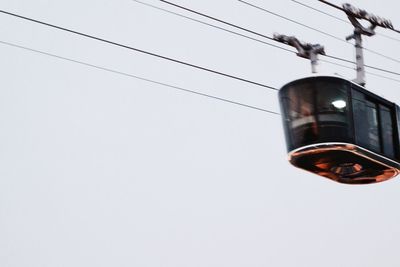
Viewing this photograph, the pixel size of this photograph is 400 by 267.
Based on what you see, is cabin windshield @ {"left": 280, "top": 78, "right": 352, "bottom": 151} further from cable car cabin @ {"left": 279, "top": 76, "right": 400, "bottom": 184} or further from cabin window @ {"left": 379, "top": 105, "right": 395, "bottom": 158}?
cabin window @ {"left": 379, "top": 105, "right": 395, "bottom": 158}

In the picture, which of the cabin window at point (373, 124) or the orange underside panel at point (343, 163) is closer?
the orange underside panel at point (343, 163)

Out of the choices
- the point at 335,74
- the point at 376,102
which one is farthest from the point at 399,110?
the point at 335,74

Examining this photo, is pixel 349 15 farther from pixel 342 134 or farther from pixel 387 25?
pixel 342 134

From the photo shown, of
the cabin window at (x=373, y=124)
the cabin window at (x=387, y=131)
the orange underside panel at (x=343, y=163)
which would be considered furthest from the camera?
the cabin window at (x=387, y=131)

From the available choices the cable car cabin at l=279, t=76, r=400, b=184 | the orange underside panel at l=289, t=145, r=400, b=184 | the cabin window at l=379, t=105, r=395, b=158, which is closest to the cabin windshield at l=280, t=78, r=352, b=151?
the cable car cabin at l=279, t=76, r=400, b=184

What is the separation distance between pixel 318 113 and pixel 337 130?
1.45 feet

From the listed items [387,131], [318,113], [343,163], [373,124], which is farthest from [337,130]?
[387,131]

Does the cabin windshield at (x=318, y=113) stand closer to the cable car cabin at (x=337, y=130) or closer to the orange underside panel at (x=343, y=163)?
the cable car cabin at (x=337, y=130)

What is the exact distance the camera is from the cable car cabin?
10961mm

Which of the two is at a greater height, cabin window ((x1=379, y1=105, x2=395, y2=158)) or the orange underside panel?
cabin window ((x1=379, y1=105, x2=395, y2=158))

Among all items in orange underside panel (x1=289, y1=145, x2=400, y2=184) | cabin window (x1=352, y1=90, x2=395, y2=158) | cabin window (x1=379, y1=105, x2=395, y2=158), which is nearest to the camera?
orange underside panel (x1=289, y1=145, x2=400, y2=184)

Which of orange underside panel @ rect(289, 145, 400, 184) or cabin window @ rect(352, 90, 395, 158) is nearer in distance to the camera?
orange underside panel @ rect(289, 145, 400, 184)

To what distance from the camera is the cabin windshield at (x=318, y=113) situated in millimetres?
10977

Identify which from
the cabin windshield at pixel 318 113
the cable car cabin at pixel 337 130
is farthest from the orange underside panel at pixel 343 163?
the cabin windshield at pixel 318 113
